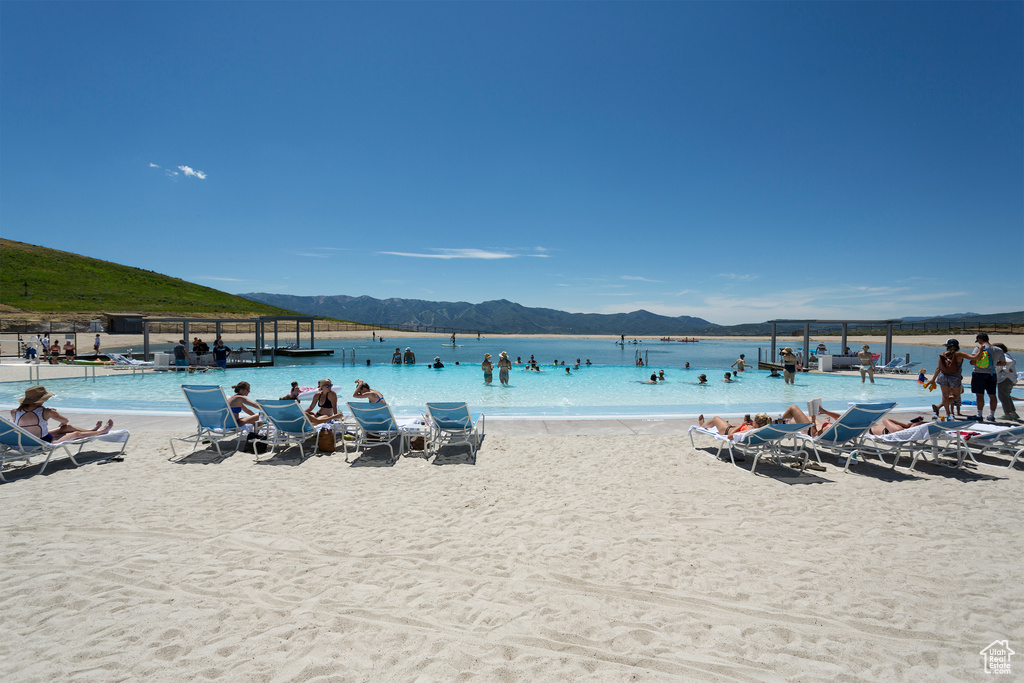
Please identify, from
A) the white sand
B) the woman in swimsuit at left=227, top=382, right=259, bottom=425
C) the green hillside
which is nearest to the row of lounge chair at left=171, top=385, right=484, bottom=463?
the woman in swimsuit at left=227, top=382, right=259, bottom=425

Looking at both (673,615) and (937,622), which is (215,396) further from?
(937,622)

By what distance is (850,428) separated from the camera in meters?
5.75

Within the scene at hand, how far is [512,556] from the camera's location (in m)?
3.30

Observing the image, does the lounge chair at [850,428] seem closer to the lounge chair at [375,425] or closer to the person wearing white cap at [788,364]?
the lounge chair at [375,425]

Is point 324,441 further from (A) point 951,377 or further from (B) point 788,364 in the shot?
(B) point 788,364

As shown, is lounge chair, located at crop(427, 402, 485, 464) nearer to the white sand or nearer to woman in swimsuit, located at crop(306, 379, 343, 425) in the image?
the white sand

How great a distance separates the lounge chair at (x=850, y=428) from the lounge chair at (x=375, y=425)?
5.02m

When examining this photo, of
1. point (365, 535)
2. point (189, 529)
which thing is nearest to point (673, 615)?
point (365, 535)

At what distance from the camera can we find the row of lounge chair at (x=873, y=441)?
5453 millimetres

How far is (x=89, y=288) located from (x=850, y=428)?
11096 cm

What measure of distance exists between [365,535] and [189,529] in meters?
1.40

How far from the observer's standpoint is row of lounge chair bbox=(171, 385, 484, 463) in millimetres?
6051

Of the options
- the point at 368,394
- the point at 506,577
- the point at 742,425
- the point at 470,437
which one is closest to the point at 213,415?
the point at 368,394

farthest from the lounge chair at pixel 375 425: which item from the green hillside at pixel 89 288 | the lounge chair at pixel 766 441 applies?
the green hillside at pixel 89 288
